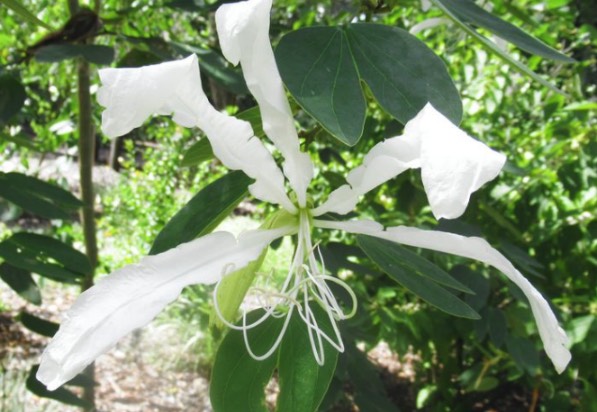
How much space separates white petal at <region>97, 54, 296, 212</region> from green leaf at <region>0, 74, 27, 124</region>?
707mm

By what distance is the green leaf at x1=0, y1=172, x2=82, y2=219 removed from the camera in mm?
1000

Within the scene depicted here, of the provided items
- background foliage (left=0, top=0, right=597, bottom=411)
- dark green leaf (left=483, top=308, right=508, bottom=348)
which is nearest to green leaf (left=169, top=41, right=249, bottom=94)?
background foliage (left=0, top=0, right=597, bottom=411)

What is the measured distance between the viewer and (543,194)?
1.72 metres

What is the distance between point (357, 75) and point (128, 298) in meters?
0.26

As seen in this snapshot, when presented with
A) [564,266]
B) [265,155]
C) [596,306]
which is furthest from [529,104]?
[265,155]

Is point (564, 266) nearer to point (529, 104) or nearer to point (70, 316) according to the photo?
point (529, 104)

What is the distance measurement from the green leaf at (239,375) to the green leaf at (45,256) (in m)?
0.51

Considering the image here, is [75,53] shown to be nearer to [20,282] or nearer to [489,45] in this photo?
[20,282]

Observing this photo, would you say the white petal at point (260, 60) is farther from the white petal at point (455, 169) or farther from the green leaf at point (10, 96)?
the green leaf at point (10, 96)

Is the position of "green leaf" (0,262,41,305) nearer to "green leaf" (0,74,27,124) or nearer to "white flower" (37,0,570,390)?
"green leaf" (0,74,27,124)

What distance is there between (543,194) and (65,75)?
1.90 meters

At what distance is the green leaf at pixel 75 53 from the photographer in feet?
3.15

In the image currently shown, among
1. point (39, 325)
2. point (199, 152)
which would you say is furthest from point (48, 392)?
point (199, 152)

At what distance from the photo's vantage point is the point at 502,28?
0.62m
